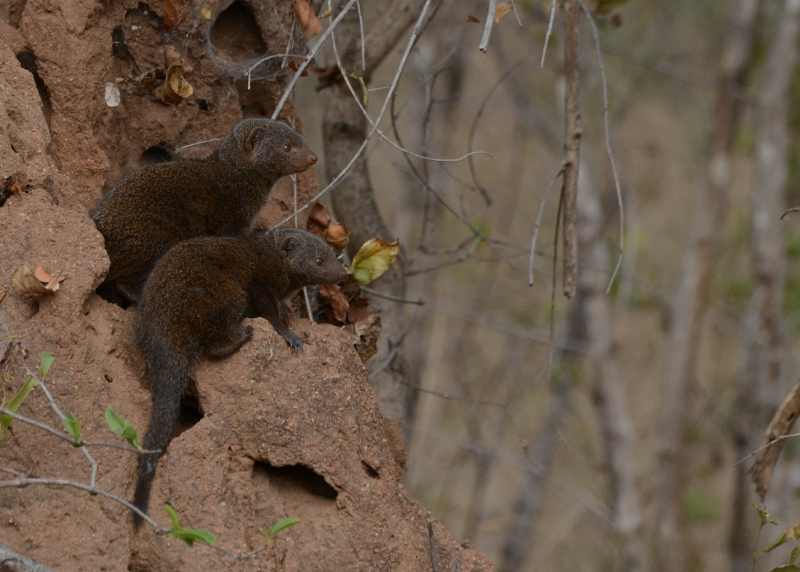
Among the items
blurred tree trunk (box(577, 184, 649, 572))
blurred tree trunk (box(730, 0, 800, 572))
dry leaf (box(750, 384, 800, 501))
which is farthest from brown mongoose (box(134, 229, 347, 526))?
blurred tree trunk (box(730, 0, 800, 572))

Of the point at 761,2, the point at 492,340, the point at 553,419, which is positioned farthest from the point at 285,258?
the point at 492,340

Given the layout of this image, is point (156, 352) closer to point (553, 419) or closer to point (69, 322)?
point (69, 322)

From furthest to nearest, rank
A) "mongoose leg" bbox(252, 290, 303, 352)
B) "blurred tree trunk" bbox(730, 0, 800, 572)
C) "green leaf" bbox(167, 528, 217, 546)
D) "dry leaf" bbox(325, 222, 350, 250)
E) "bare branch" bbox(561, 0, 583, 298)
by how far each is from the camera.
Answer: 1. "blurred tree trunk" bbox(730, 0, 800, 572)
2. "dry leaf" bbox(325, 222, 350, 250)
3. "bare branch" bbox(561, 0, 583, 298)
4. "mongoose leg" bbox(252, 290, 303, 352)
5. "green leaf" bbox(167, 528, 217, 546)

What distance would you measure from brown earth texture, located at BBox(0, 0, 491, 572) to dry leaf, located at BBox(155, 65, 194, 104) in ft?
0.51

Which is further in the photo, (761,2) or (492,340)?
(492,340)

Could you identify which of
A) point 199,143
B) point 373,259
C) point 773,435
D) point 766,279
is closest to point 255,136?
point 199,143

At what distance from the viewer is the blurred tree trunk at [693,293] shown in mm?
8977

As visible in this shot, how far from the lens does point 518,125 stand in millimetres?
10977

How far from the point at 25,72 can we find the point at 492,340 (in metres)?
9.86

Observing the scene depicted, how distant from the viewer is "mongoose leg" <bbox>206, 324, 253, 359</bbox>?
3.40m

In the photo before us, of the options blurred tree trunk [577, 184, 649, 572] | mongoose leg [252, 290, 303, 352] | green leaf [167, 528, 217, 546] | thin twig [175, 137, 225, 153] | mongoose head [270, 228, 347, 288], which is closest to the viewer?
green leaf [167, 528, 217, 546]

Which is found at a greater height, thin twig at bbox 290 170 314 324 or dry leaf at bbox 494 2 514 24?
dry leaf at bbox 494 2 514 24

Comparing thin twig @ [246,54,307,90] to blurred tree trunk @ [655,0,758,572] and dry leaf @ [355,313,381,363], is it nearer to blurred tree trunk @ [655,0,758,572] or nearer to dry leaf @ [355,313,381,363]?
dry leaf @ [355,313,381,363]

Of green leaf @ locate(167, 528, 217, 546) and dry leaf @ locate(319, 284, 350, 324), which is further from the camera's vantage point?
dry leaf @ locate(319, 284, 350, 324)
